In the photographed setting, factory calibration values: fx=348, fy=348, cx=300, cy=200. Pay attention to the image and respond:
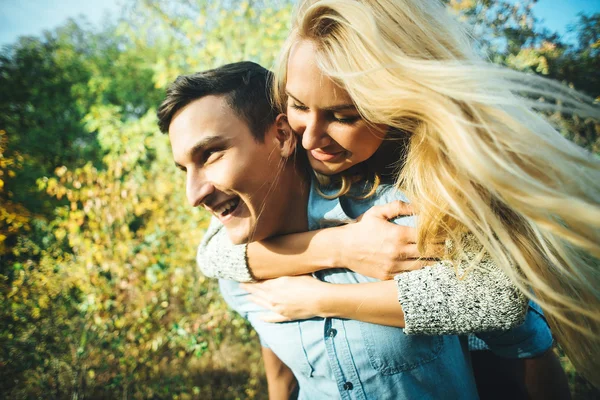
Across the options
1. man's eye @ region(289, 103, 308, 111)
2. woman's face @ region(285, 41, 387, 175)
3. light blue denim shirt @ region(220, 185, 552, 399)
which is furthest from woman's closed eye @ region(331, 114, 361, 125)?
light blue denim shirt @ region(220, 185, 552, 399)

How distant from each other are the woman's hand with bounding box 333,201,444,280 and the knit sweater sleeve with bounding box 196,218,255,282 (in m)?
0.55

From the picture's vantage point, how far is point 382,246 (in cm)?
146

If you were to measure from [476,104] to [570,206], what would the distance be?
0.45 m

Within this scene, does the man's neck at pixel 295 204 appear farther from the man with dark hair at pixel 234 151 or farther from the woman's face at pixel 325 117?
the woman's face at pixel 325 117

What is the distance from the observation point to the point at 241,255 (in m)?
1.83

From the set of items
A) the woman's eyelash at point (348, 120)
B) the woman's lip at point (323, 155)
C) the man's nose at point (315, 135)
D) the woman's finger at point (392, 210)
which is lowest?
the woman's finger at point (392, 210)

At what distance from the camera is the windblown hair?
1.14 metres

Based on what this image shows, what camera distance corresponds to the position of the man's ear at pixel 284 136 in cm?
186

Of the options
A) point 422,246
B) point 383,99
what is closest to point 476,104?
point 383,99

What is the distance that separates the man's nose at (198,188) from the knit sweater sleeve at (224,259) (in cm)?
33

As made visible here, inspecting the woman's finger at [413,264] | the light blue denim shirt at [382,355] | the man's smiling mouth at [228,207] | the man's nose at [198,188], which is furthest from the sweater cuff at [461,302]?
the man's nose at [198,188]

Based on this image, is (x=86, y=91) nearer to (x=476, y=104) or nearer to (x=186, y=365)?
(x=186, y=365)

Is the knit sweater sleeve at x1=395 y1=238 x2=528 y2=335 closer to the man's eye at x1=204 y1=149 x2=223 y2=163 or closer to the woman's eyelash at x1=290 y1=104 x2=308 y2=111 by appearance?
the woman's eyelash at x1=290 y1=104 x2=308 y2=111

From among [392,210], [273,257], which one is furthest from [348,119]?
[273,257]
